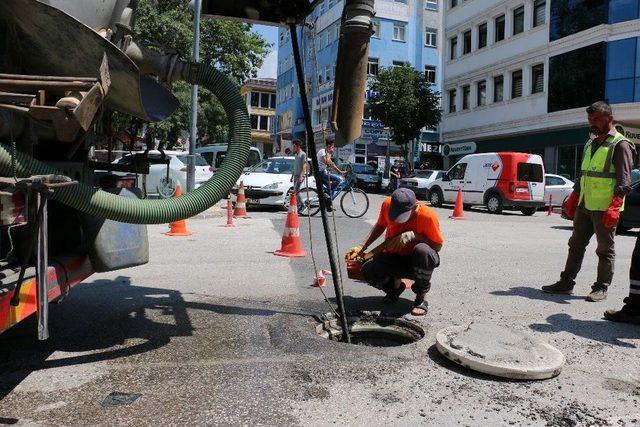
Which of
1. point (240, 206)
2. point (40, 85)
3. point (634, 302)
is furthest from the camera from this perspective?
point (240, 206)

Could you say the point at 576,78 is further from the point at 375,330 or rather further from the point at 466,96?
the point at 375,330

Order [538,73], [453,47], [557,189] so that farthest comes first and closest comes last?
[453,47] → [538,73] → [557,189]

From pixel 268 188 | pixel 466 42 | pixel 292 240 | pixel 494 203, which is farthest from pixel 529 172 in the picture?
pixel 466 42

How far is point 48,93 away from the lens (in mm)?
2955

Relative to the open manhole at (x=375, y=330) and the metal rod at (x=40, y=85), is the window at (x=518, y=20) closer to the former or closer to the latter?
the open manhole at (x=375, y=330)

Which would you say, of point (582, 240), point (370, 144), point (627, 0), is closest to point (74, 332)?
point (582, 240)

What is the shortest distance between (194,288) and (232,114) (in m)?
2.56

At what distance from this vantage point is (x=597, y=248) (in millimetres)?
5805

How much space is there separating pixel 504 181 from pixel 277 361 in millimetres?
16700

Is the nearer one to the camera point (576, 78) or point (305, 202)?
point (305, 202)

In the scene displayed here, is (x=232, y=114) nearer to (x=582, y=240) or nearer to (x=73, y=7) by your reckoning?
(x=73, y=7)

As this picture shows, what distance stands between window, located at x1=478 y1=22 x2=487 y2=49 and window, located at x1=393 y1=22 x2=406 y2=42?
41.7 feet

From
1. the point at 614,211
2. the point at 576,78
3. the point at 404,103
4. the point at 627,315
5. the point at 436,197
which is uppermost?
the point at 576,78

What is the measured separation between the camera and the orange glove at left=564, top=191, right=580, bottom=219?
6.09m
